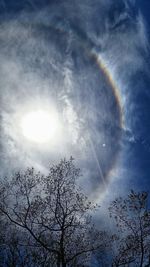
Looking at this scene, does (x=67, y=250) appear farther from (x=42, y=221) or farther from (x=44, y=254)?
→ (x=42, y=221)

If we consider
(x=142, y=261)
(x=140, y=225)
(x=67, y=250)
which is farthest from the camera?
(x=67, y=250)

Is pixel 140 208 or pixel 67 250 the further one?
pixel 67 250

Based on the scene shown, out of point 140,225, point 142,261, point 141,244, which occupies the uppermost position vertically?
point 140,225

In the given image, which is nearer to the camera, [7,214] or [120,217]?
[7,214]

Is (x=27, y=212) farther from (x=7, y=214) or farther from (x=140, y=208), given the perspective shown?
(x=140, y=208)

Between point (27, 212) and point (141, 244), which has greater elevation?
point (27, 212)

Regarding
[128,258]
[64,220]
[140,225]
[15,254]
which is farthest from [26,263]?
[140,225]

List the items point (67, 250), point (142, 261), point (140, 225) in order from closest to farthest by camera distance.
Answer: point (142, 261) → point (140, 225) → point (67, 250)

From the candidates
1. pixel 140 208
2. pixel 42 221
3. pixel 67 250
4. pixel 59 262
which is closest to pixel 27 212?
pixel 42 221

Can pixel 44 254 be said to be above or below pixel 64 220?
below
